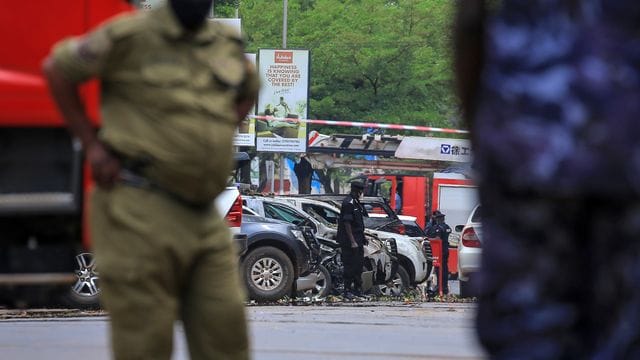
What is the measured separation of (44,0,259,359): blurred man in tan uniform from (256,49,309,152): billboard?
31.6 metres

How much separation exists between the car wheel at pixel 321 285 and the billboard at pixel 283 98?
632 inches

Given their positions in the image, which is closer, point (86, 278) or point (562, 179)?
point (562, 179)

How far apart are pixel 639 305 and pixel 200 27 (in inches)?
89.6

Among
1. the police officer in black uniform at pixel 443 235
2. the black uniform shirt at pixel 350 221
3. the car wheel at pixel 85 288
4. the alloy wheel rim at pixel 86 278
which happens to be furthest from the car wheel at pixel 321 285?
the alloy wheel rim at pixel 86 278

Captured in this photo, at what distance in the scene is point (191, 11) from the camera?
4.15m

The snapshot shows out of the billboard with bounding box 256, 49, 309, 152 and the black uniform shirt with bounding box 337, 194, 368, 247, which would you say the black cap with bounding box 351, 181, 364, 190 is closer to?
the black uniform shirt with bounding box 337, 194, 368, 247

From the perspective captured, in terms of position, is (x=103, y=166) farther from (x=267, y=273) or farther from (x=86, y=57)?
(x=267, y=273)

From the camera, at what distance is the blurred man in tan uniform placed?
13.2ft

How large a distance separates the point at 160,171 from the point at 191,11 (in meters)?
0.48

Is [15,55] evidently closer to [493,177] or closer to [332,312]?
[493,177]

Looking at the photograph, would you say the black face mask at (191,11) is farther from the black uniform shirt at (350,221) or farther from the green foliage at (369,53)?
the green foliage at (369,53)

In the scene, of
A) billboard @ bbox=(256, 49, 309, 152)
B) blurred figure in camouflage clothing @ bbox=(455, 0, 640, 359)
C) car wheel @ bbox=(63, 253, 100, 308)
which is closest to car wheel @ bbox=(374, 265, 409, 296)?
car wheel @ bbox=(63, 253, 100, 308)

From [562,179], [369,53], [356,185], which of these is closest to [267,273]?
[356,185]

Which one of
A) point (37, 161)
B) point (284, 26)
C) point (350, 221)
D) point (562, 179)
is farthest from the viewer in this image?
point (284, 26)
